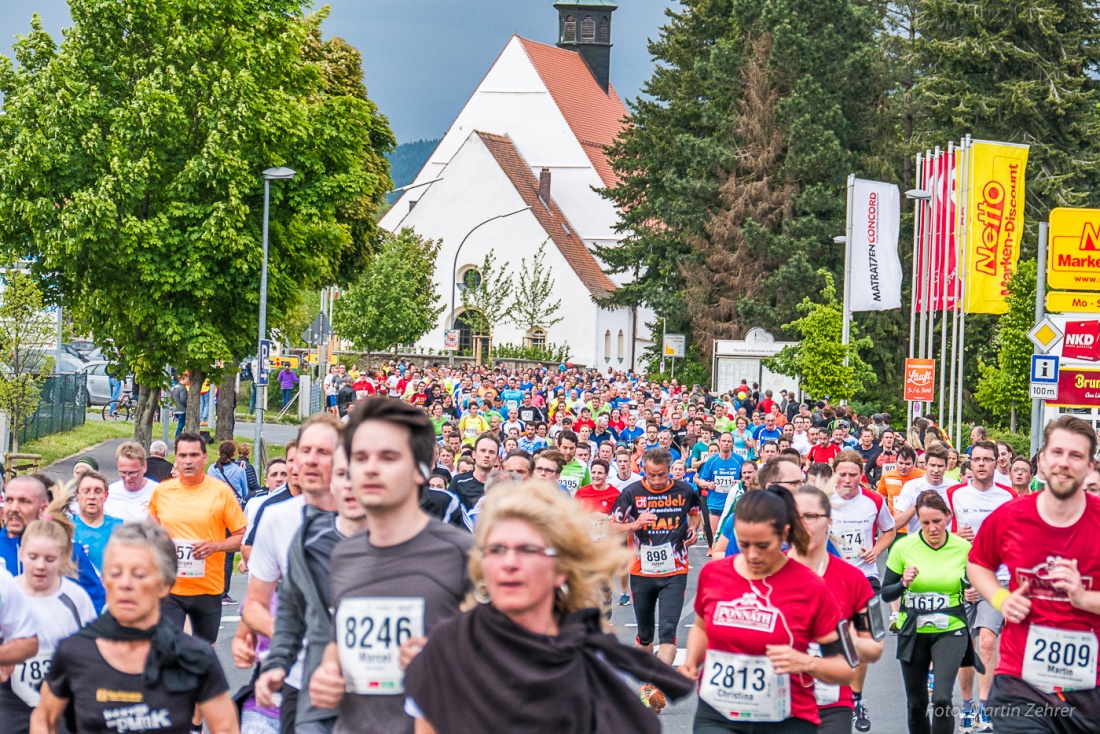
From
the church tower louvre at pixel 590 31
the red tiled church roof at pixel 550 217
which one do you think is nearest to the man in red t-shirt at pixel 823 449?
the red tiled church roof at pixel 550 217

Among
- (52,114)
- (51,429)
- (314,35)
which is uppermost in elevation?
(314,35)

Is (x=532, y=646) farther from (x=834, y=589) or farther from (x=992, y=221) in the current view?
(x=992, y=221)

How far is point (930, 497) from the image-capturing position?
9922 millimetres

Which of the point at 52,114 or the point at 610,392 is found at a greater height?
the point at 52,114

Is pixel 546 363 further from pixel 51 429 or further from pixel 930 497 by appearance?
pixel 930 497

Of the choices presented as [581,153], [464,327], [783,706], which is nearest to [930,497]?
[783,706]

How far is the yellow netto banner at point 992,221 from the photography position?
34.5 meters

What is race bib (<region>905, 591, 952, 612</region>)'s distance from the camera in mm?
9852

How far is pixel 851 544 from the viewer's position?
1132 centimetres

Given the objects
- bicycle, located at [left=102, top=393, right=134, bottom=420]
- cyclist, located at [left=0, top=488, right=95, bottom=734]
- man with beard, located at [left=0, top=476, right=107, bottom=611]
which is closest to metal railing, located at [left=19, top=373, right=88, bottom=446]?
bicycle, located at [left=102, top=393, right=134, bottom=420]

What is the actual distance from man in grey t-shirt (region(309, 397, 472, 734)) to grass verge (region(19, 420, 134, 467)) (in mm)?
24923

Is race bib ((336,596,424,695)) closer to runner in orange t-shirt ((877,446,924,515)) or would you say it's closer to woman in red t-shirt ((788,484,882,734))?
woman in red t-shirt ((788,484,882,734))

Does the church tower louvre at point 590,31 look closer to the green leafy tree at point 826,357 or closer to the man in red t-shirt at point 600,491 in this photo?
the green leafy tree at point 826,357

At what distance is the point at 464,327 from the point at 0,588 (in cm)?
7967
